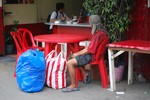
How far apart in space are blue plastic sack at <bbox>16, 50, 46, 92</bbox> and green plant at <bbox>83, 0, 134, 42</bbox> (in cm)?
146

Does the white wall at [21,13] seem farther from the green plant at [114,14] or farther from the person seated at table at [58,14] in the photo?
the green plant at [114,14]

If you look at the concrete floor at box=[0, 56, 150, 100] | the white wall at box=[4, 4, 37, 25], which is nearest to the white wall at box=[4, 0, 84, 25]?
the white wall at box=[4, 4, 37, 25]

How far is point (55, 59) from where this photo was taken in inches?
213

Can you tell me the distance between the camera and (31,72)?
5.26 m

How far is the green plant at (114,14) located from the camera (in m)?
5.71

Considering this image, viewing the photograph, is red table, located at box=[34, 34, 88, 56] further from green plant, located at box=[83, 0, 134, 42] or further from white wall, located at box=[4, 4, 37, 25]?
white wall, located at box=[4, 4, 37, 25]

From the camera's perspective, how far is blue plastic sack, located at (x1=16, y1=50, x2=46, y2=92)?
5.25m

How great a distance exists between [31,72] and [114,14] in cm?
188

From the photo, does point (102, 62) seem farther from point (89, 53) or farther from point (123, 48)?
point (123, 48)

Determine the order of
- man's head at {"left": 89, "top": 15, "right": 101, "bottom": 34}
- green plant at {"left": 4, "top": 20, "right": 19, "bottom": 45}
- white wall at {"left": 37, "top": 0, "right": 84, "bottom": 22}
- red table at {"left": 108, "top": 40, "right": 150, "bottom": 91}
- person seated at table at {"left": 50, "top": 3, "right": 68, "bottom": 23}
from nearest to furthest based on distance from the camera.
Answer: red table at {"left": 108, "top": 40, "right": 150, "bottom": 91}
man's head at {"left": 89, "top": 15, "right": 101, "bottom": 34}
person seated at table at {"left": 50, "top": 3, "right": 68, "bottom": 23}
green plant at {"left": 4, "top": 20, "right": 19, "bottom": 45}
white wall at {"left": 37, "top": 0, "right": 84, "bottom": 22}

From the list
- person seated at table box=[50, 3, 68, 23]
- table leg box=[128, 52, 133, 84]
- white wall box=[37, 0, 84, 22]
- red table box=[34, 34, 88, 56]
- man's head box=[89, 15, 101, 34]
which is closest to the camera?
man's head box=[89, 15, 101, 34]

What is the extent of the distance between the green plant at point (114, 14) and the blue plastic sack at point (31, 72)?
146cm

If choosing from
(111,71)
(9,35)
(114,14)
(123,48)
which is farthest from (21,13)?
(123,48)

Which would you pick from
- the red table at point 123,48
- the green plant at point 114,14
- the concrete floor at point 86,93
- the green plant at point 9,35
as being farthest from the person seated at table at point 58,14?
the red table at point 123,48
